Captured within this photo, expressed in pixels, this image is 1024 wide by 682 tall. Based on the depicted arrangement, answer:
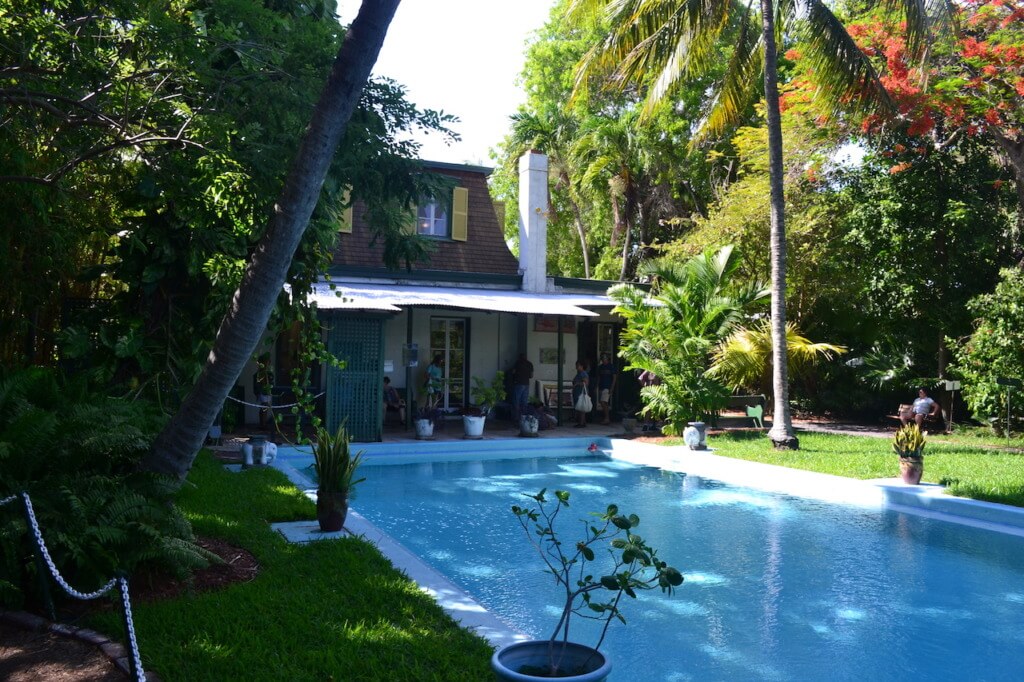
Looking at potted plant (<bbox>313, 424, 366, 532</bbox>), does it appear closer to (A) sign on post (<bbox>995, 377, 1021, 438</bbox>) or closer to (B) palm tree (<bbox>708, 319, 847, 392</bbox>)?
(B) palm tree (<bbox>708, 319, 847, 392</bbox>)

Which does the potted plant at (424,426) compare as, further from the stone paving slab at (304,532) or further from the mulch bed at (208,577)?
the mulch bed at (208,577)

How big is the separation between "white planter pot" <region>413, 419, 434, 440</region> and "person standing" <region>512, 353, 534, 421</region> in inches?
108

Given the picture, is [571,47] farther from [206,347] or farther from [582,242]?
[206,347]

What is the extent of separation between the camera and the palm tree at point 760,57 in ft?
41.3


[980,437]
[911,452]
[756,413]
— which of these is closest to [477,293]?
[756,413]

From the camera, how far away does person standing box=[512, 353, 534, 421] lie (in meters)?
17.1

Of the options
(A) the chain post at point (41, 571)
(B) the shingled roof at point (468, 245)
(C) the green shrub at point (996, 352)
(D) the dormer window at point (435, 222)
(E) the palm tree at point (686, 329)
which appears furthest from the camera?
(D) the dormer window at point (435, 222)

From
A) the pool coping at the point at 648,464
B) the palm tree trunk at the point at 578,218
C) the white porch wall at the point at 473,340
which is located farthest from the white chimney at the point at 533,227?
the palm tree trunk at the point at 578,218

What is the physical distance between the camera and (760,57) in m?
14.3

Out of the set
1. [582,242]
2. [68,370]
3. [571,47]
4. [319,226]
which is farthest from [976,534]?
[571,47]

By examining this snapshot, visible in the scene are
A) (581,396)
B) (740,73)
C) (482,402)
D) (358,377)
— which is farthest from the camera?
(581,396)

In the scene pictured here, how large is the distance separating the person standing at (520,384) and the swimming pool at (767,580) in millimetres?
5367

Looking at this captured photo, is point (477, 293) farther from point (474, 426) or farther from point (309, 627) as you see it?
point (309, 627)

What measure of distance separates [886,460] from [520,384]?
7681 millimetres
